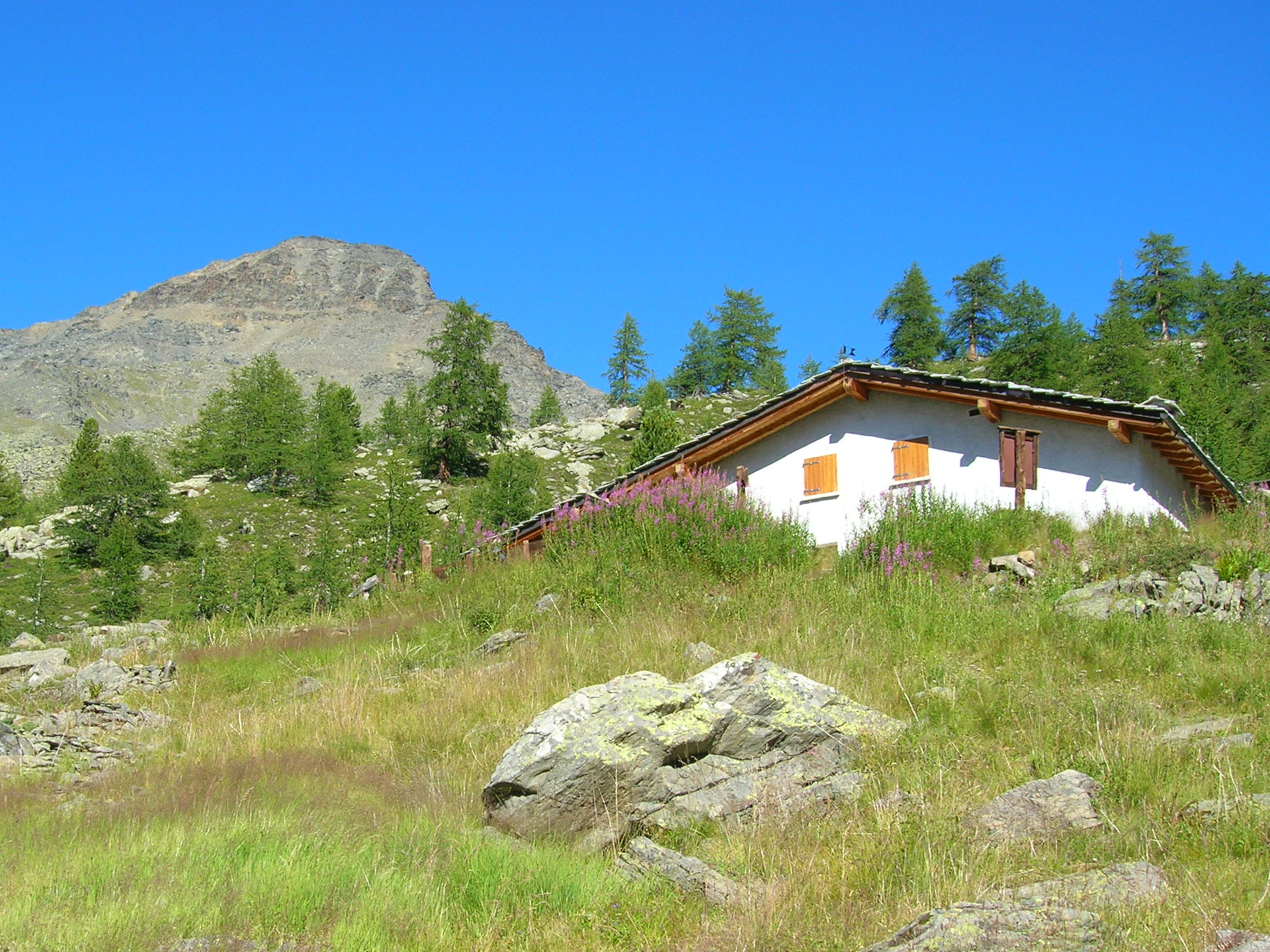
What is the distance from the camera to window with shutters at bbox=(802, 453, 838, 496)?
1942 cm

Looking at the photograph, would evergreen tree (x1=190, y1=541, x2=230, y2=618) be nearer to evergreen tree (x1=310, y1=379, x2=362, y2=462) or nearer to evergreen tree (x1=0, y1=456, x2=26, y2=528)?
evergreen tree (x1=310, y1=379, x2=362, y2=462)

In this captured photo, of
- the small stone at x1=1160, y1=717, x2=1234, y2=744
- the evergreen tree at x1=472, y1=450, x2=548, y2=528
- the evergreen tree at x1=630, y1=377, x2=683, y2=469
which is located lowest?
the small stone at x1=1160, y1=717, x2=1234, y2=744

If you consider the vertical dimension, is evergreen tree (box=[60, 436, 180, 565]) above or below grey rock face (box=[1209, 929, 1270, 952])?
above

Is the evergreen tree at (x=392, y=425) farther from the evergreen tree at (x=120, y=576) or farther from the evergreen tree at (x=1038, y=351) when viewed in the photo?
the evergreen tree at (x=1038, y=351)

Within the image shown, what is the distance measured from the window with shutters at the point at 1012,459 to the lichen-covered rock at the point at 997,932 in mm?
14130

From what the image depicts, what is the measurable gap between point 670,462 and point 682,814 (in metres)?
15.6

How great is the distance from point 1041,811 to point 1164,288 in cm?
8504

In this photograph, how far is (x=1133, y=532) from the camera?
572 inches

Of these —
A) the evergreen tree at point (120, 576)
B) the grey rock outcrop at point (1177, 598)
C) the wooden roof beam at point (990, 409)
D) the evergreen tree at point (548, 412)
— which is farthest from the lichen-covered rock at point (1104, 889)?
the evergreen tree at point (548, 412)

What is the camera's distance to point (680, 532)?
43.8 feet

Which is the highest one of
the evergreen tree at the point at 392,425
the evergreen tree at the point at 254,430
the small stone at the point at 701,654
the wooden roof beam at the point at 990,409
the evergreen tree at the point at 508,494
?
the evergreen tree at the point at 392,425

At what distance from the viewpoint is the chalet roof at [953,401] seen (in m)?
16.2

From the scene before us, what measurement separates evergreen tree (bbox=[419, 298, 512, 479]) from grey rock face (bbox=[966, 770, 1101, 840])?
43.9m

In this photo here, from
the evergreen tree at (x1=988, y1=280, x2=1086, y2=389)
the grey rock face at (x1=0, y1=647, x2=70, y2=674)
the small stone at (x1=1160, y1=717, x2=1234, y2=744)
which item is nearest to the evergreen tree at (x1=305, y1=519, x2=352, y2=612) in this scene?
the grey rock face at (x1=0, y1=647, x2=70, y2=674)
